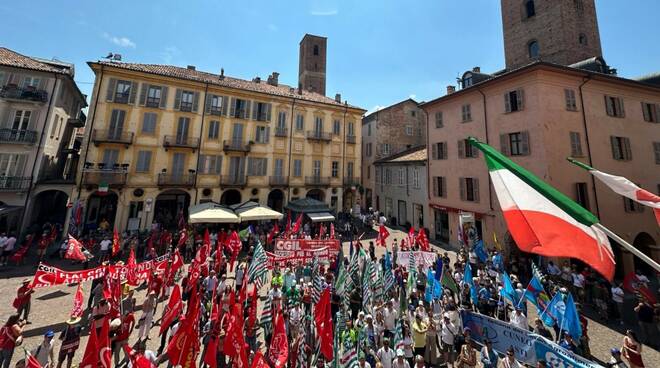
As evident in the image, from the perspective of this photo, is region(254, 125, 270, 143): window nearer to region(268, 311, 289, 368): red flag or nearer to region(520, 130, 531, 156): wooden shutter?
region(520, 130, 531, 156): wooden shutter

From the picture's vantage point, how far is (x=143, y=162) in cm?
2294

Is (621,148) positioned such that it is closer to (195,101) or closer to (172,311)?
(172,311)

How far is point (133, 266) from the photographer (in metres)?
10.7

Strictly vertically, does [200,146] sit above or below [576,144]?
above

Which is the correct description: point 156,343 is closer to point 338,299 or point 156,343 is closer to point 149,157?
point 338,299

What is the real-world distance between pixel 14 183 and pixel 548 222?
95.8 ft

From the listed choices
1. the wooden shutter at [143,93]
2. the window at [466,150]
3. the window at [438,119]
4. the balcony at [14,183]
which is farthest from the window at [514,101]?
the balcony at [14,183]

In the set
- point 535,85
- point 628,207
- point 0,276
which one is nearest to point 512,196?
point 535,85

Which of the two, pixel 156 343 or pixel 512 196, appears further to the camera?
pixel 156 343

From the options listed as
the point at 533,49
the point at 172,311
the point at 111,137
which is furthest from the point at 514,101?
the point at 111,137

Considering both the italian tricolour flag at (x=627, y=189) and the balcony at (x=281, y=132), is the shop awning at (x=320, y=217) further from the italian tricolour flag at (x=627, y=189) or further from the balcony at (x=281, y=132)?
the italian tricolour flag at (x=627, y=189)

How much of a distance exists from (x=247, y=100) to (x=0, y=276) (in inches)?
816

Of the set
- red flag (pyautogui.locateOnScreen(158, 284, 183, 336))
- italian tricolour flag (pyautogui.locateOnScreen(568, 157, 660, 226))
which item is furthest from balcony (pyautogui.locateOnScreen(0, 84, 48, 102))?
italian tricolour flag (pyautogui.locateOnScreen(568, 157, 660, 226))

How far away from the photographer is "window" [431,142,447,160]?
74.1ft
